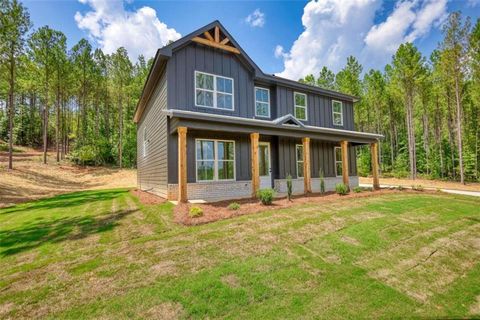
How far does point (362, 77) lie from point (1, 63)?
119 feet

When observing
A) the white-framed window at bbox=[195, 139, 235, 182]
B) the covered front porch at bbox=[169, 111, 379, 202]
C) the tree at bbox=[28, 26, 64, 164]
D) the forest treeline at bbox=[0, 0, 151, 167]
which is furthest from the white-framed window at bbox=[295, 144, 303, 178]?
the tree at bbox=[28, 26, 64, 164]

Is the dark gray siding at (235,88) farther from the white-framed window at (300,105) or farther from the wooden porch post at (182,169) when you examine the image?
the wooden porch post at (182,169)

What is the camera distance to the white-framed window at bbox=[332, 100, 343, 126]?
15083 mm

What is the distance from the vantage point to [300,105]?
44.7ft

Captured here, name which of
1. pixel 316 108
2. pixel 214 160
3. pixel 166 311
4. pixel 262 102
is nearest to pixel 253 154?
pixel 214 160

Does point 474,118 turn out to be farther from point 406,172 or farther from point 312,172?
point 312,172

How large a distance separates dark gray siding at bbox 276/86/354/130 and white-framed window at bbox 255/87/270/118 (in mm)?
557

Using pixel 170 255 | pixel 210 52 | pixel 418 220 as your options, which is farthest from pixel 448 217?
pixel 210 52

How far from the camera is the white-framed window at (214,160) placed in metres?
9.72

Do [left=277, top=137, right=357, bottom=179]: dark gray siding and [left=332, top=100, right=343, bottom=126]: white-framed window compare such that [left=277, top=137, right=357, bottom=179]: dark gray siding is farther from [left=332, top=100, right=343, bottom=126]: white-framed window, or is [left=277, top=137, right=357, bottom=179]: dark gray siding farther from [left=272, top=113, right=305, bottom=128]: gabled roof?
[left=332, top=100, right=343, bottom=126]: white-framed window

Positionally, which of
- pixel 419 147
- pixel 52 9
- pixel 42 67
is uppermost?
pixel 42 67

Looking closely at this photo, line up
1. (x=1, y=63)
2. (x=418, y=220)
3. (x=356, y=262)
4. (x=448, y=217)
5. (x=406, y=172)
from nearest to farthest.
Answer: (x=356, y=262) < (x=418, y=220) < (x=448, y=217) < (x=1, y=63) < (x=406, y=172)

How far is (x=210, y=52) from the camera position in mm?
10641

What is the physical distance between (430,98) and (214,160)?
27.9 meters
